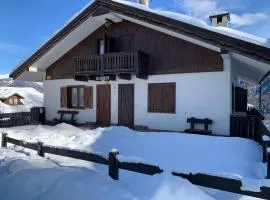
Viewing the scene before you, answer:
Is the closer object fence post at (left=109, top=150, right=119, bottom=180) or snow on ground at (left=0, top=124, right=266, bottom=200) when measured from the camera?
snow on ground at (left=0, top=124, right=266, bottom=200)

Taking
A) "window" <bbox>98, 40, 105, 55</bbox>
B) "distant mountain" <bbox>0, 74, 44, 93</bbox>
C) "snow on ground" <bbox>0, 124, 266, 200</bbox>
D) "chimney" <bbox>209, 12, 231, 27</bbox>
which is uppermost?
A: "chimney" <bbox>209, 12, 231, 27</bbox>

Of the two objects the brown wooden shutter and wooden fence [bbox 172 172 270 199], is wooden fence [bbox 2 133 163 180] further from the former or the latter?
the brown wooden shutter

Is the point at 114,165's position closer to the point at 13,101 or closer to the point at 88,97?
the point at 88,97

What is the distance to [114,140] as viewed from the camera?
10297 millimetres

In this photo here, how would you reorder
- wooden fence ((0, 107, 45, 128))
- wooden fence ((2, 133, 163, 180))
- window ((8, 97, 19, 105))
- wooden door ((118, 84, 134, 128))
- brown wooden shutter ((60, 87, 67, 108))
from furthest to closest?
1. window ((8, 97, 19, 105))
2. brown wooden shutter ((60, 87, 67, 108))
3. wooden fence ((0, 107, 45, 128))
4. wooden door ((118, 84, 134, 128))
5. wooden fence ((2, 133, 163, 180))

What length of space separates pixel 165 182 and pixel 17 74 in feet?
52.4

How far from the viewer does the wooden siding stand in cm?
1245

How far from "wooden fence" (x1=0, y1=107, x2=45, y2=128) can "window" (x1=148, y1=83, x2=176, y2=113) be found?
845 centimetres

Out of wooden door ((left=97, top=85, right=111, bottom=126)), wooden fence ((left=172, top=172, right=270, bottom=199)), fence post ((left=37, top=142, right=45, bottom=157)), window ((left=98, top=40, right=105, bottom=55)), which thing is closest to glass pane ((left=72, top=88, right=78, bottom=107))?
wooden door ((left=97, top=85, right=111, bottom=126))

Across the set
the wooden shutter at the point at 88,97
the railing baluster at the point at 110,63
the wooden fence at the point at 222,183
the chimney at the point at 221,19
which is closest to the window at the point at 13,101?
the wooden shutter at the point at 88,97

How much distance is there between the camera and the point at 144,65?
45.0 ft

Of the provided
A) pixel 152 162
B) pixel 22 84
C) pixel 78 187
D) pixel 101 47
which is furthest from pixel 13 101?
pixel 152 162

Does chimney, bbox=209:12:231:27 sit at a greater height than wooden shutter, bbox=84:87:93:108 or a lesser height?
greater

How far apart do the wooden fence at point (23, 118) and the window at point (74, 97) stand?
1949mm
